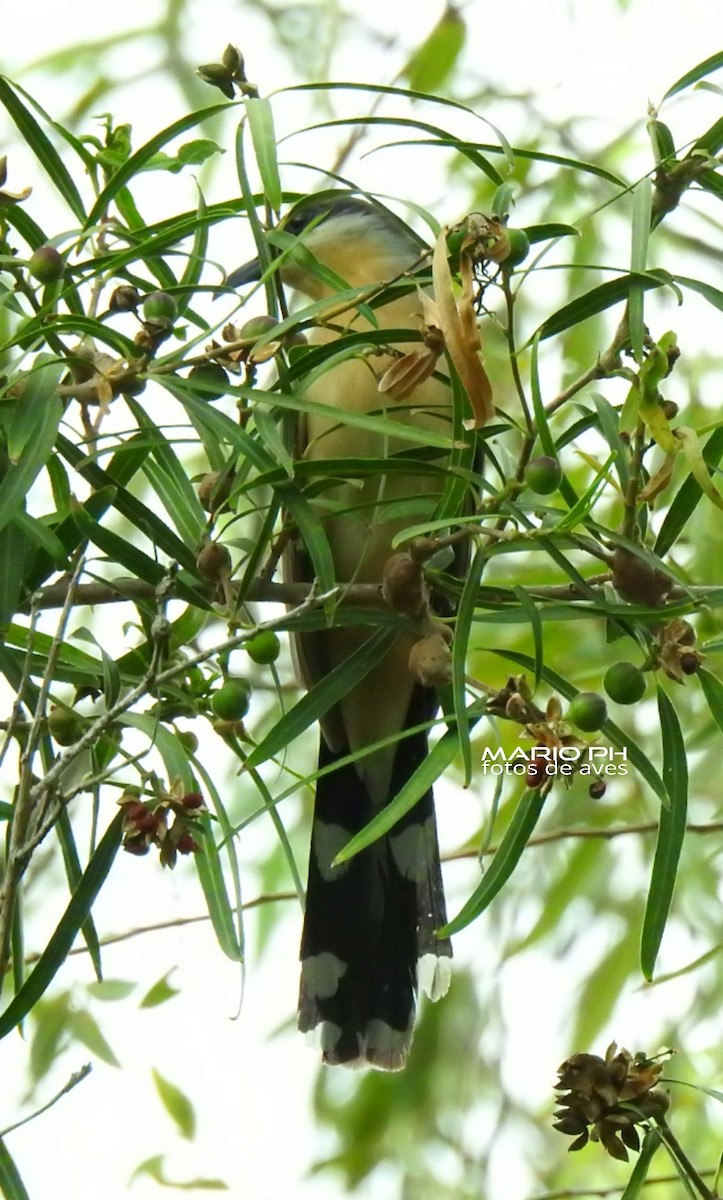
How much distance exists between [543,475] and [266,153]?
1.23 feet

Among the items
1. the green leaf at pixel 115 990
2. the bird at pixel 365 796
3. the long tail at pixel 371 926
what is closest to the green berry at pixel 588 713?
the bird at pixel 365 796

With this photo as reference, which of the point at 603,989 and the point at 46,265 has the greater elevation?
Answer: the point at 46,265

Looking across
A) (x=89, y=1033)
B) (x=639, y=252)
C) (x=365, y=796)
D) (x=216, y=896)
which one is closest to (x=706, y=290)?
(x=639, y=252)

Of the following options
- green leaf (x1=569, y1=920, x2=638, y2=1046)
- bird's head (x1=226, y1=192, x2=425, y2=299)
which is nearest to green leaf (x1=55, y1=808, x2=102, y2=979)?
bird's head (x1=226, y1=192, x2=425, y2=299)

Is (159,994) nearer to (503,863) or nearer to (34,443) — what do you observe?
(503,863)

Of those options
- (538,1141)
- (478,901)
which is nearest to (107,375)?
(478,901)

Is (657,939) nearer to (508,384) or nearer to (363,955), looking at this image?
(363,955)

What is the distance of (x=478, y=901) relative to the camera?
1309 millimetres

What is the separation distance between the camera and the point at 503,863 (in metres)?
1.33

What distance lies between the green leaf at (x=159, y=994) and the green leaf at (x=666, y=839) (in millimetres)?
1125

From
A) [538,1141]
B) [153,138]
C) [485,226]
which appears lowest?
[538,1141]

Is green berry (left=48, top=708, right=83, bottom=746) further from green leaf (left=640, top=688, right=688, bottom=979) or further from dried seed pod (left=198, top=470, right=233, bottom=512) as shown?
green leaf (left=640, top=688, right=688, bottom=979)

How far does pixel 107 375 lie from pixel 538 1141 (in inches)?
107

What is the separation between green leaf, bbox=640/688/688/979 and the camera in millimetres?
1356
